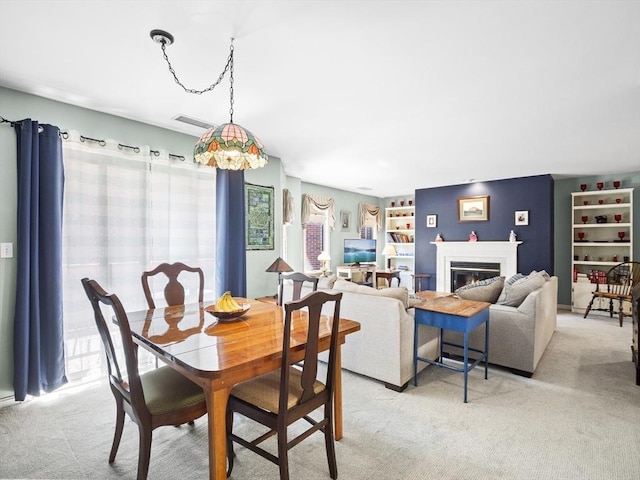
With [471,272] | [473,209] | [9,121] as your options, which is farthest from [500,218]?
[9,121]

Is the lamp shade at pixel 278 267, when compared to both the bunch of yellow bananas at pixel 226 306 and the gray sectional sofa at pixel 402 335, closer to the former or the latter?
the gray sectional sofa at pixel 402 335

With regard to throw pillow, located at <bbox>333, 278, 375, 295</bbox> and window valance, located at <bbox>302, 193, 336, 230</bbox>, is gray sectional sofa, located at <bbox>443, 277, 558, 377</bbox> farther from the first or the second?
window valance, located at <bbox>302, 193, 336, 230</bbox>

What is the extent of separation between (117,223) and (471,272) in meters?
6.14

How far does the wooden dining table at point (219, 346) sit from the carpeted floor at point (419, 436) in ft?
1.25

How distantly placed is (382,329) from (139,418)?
190 centimetres

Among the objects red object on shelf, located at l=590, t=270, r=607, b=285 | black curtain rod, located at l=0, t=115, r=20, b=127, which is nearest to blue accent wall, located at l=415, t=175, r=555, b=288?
red object on shelf, located at l=590, t=270, r=607, b=285

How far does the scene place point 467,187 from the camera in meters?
6.77

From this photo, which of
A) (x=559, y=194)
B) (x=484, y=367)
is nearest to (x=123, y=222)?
(x=484, y=367)

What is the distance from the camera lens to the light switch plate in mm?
2602

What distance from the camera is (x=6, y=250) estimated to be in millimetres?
2623

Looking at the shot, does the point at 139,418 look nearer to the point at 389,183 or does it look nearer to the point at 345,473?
the point at 345,473

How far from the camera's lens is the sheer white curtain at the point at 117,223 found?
9.62 ft

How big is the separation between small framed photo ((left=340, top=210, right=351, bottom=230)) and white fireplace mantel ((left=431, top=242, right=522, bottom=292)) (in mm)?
2001

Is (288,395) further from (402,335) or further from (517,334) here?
(517,334)
